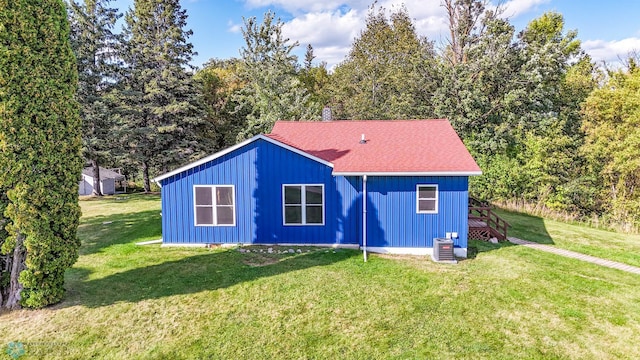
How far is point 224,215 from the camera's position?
38.8 ft

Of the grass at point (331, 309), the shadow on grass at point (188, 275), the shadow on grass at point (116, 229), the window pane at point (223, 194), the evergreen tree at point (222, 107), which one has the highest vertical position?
the evergreen tree at point (222, 107)

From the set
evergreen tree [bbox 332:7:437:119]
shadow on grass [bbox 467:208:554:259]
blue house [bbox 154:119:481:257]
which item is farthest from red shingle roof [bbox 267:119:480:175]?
evergreen tree [bbox 332:7:437:119]

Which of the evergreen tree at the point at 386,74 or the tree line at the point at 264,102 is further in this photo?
the evergreen tree at the point at 386,74

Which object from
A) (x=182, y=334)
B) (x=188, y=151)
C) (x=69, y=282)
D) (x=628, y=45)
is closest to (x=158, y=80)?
(x=188, y=151)

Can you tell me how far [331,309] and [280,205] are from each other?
191 inches

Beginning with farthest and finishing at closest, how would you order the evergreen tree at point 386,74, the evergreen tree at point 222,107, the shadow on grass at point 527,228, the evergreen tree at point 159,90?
the evergreen tree at point 222,107, the evergreen tree at point 159,90, the evergreen tree at point 386,74, the shadow on grass at point 527,228

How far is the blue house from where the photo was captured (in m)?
10.9

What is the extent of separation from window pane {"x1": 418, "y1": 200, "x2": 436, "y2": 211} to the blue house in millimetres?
30

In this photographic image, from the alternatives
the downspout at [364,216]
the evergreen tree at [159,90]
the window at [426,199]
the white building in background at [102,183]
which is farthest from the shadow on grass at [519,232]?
the white building in background at [102,183]

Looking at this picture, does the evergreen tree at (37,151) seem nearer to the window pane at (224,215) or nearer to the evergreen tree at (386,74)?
the window pane at (224,215)

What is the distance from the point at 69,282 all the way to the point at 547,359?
10.4 meters

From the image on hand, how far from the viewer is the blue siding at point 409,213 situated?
10.9 m

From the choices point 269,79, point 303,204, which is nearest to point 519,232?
point 303,204

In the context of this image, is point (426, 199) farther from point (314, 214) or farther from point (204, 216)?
point (204, 216)
